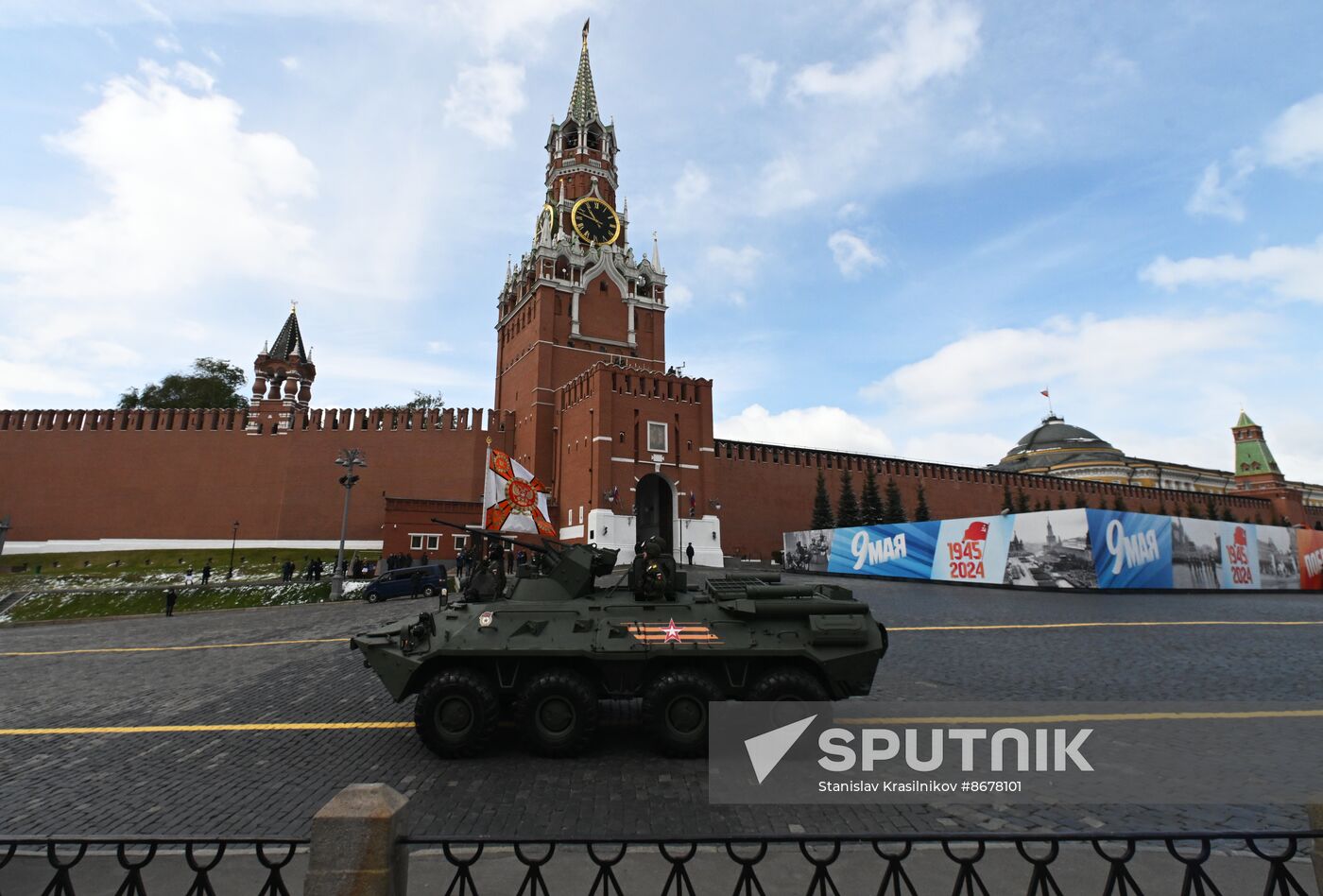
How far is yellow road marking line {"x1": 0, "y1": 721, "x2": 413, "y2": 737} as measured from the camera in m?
7.72

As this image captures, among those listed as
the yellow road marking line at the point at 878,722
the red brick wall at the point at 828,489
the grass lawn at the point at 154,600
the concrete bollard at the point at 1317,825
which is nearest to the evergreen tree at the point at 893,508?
the red brick wall at the point at 828,489

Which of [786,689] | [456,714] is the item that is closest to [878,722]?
[786,689]

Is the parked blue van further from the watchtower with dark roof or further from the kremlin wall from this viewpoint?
the watchtower with dark roof

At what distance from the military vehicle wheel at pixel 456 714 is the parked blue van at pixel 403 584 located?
1661cm

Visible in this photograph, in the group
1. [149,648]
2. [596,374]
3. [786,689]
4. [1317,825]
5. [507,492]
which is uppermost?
[596,374]

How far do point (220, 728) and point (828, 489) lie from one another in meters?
37.0

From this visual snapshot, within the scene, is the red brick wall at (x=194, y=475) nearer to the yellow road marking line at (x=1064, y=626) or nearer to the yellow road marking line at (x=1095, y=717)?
the yellow road marking line at (x=1064, y=626)

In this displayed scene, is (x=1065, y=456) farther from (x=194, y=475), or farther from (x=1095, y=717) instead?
(x=194, y=475)

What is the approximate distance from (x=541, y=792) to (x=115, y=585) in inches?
1259

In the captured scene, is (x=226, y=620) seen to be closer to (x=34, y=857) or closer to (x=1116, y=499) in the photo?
(x=34, y=857)

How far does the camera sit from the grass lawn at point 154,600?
21969 millimetres

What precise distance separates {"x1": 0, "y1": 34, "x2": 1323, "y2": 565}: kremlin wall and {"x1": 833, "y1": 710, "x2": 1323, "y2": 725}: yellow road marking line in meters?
23.9

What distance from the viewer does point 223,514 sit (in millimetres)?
35812

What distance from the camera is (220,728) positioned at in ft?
25.6
